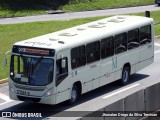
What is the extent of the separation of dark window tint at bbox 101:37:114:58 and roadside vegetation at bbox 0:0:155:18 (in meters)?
29.4

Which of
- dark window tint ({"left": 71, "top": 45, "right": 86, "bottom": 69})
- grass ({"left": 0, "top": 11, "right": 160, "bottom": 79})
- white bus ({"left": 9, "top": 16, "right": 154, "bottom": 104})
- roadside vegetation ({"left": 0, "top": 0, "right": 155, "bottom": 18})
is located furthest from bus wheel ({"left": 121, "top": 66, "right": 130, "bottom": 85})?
roadside vegetation ({"left": 0, "top": 0, "right": 155, "bottom": 18})

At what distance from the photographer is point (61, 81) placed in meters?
23.1

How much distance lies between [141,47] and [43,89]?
7899 millimetres

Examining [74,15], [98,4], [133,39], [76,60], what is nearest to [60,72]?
[76,60]

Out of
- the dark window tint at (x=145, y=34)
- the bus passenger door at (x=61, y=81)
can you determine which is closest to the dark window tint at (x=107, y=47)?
the dark window tint at (x=145, y=34)

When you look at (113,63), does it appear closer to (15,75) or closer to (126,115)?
(15,75)

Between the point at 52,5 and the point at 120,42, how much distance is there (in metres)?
33.0

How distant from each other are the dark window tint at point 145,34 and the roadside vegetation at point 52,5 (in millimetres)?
26981

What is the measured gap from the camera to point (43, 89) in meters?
22.7

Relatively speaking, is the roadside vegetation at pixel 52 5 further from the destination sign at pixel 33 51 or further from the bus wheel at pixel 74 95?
the destination sign at pixel 33 51

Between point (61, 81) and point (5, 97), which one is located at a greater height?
point (61, 81)

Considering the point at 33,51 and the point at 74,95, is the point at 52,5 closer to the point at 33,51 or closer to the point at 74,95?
the point at 74,95

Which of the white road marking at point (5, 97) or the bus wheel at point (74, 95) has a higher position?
the bus wheel at point (74, 95)

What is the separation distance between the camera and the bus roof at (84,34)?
23438 mm
